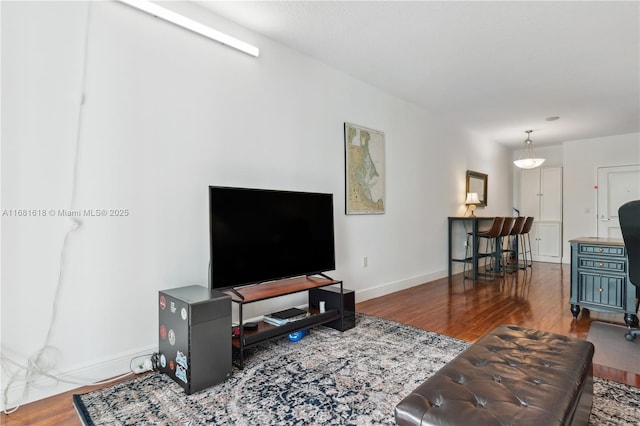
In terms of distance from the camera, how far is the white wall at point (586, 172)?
261 inches

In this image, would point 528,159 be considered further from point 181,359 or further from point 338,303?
point 181,359

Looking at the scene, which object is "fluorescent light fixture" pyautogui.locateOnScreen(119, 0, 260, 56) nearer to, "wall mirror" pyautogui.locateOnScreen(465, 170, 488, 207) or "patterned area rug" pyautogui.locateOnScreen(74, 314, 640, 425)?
"patterned area rug" pyautogui.locateOnScreen(74, 314, 640, 425)

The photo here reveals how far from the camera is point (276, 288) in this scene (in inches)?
105

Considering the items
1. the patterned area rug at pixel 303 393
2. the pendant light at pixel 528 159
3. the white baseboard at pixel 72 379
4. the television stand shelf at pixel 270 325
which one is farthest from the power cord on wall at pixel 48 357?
the pendant light at pixel 528 159

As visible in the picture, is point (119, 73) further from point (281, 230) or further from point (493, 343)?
point (493, 343)

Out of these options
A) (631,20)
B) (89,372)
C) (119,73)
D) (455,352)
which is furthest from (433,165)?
(89,372)

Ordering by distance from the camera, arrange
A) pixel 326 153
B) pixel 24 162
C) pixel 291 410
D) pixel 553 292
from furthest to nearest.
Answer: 1. pixel 553 292
2. pixel 326 153
3. pixel 24 162
4. pixel 291 410

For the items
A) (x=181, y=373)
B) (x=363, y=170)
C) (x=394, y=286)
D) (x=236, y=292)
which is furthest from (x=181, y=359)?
(x=394, y=286)

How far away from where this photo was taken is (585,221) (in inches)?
275

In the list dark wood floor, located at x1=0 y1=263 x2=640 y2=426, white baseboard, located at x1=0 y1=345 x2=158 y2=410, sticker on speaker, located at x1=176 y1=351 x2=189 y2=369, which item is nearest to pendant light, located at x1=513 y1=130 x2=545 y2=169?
dark wood floor, located at x1=0 y1=263 x2=640 y2=426

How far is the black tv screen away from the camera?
2.35 meters

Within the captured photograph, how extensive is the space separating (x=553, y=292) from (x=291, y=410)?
13.8 ft

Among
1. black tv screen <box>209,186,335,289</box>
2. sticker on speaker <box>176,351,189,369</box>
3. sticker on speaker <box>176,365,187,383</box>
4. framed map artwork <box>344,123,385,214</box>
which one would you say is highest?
framed map artwork <box>344,123,385,214</box>

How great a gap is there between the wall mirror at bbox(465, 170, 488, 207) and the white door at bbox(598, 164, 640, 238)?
7.52 ft
